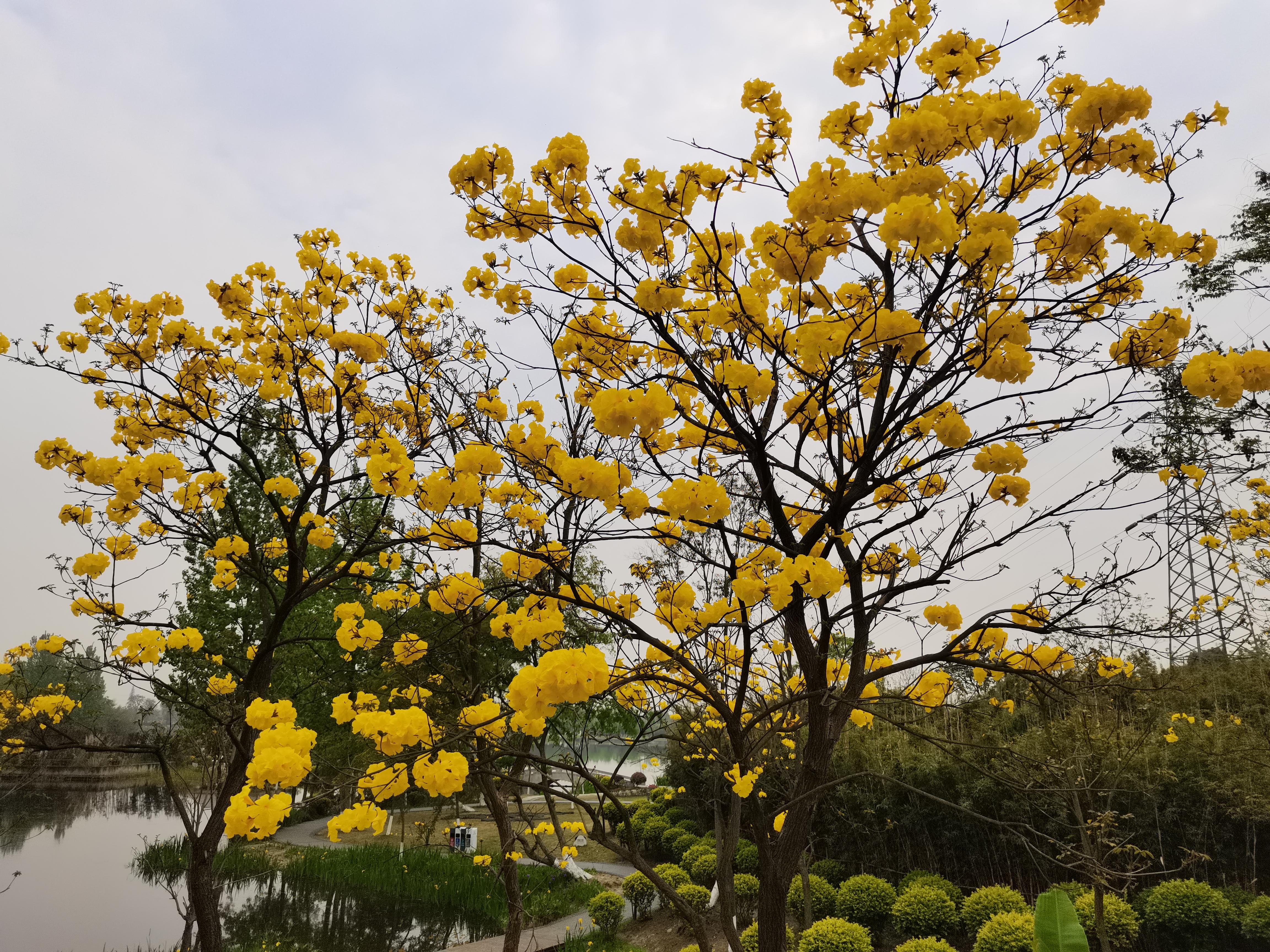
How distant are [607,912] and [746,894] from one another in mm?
1574

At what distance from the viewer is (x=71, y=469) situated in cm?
373

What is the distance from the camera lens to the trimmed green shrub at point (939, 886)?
6.37m

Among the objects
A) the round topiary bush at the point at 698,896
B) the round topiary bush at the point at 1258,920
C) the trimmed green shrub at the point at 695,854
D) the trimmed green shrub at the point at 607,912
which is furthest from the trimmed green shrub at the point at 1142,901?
the trimmed green shrub at the point at 607,912

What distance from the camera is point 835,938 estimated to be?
5539 mm

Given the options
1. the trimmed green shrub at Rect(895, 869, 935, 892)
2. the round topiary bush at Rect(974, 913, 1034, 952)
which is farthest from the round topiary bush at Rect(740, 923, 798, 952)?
the round topiary bush at Rect(974, 913, 1034, 952)

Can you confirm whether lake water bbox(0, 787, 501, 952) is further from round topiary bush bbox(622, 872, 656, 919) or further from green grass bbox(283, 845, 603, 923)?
round topiary bush bbox(622, 872, 656, 919)

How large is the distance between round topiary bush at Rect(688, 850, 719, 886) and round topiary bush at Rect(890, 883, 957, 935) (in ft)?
7.94

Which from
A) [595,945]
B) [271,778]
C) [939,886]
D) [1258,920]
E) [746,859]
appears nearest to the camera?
[271,778]

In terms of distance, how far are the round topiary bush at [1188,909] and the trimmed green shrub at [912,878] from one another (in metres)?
1.95

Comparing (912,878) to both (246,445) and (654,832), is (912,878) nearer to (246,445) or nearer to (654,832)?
(654,832)

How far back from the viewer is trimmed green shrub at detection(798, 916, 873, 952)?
548 cm

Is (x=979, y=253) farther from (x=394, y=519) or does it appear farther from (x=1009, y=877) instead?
(x=1009, y=877)

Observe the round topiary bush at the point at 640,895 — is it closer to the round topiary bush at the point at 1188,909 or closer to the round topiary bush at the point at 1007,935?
the round topiary bush at the point at 1007,935

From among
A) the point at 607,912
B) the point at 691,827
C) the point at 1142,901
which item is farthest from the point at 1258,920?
the point at 691,827
